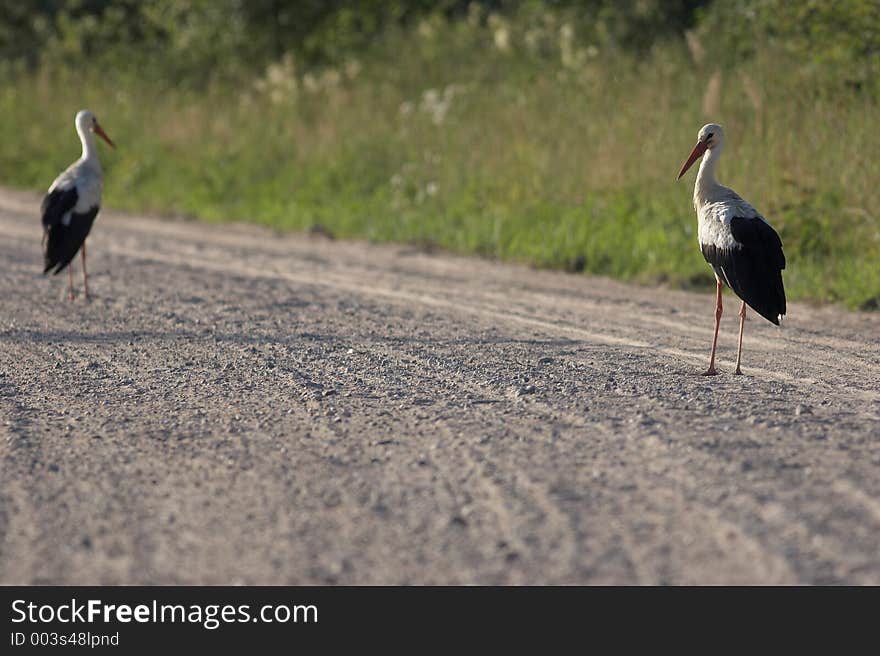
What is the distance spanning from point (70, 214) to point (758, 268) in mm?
5192

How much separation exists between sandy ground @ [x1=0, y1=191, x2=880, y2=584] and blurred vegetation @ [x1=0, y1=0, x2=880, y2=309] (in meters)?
2.03

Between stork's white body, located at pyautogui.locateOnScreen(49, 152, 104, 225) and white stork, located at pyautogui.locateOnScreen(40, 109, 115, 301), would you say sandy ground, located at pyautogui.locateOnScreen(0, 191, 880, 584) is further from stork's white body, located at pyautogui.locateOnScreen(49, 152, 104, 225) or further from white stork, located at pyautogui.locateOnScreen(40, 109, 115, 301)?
stork's white body, located at pyautogui.locateOnScreen(49, 152, 104, 225)

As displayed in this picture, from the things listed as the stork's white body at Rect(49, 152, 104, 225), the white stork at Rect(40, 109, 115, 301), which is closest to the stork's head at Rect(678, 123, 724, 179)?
the white stork at Rect(40, 109, 115, 301)

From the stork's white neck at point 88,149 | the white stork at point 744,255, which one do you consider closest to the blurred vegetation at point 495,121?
the white stork at point 744,255

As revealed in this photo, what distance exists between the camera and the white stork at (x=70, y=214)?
9.18 metres

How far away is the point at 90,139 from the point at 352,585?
25.1 ft

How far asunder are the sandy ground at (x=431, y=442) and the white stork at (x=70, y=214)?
1.17ft

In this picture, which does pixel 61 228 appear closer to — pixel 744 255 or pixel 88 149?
pixel 88 149

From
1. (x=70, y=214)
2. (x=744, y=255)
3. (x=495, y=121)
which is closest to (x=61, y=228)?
(x=70, y=214)

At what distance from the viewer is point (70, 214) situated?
9383 mm

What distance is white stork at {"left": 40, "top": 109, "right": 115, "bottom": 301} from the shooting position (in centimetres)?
918

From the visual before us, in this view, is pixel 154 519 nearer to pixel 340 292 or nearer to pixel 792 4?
pixel 340 292

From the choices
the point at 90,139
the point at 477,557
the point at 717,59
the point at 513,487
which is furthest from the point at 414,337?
the point at 717,59

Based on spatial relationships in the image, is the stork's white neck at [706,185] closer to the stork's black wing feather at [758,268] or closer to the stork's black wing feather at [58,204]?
the stork's black wing feather at [758,268]
